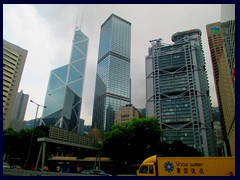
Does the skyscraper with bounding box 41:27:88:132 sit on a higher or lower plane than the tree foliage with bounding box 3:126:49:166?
higher

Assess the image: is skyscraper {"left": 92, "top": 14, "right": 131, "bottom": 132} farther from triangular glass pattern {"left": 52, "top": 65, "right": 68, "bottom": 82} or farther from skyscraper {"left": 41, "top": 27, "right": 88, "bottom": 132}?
A: triangular glass pattern {"left": 52, "top": 65, "right": 68, "bottom": 82}

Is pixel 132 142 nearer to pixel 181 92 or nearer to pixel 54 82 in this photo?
pixel 181 92

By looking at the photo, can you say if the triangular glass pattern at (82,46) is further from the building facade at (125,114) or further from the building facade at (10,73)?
the building facade at (10,73)

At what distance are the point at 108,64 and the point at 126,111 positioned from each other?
208 ft

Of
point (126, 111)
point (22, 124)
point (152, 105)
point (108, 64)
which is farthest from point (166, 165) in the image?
point (22, 124)

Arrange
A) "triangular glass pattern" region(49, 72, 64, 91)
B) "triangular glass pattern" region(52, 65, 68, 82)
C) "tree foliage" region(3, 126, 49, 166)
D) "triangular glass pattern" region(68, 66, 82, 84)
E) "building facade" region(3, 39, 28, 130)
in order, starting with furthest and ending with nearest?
"triangular glass pattern" region(52, 65, 68, 82), "triangular glass pattern" region(49, 72, 64, 91), "triangular glass pattern" region(68, 66, 82, 84), "building facade" region(3, 39, 28, 130), "tree foliage" region(3, 126, 49, 166)

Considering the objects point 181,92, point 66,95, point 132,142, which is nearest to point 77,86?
point 66,95

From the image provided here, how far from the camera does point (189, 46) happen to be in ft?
451

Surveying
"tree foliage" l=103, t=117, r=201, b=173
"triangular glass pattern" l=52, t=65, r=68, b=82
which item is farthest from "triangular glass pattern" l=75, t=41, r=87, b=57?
"tree foliage" l=103, t=117, r=201, b=173

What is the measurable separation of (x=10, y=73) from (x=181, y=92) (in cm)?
9984

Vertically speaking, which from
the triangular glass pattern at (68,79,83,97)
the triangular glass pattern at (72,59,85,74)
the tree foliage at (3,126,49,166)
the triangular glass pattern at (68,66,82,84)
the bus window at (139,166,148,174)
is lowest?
the bus window at (139,166,148,174)

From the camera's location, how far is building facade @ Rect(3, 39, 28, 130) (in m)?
83.4

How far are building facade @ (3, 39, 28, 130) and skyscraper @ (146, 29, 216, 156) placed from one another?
266 feet

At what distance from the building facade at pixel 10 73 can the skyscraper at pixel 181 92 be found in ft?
266
